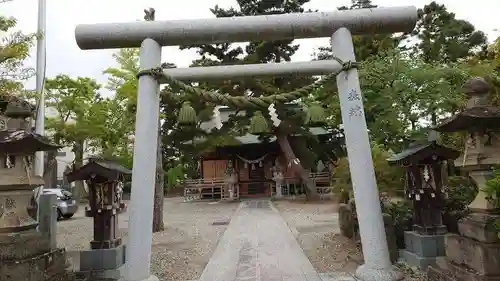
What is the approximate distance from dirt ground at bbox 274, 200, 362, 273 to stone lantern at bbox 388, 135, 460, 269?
43.9 inches

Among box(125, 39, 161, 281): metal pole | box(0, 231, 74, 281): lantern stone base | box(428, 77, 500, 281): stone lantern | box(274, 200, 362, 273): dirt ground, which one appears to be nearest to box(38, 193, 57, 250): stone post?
box(0, 231, 74, 281): lantern stone base

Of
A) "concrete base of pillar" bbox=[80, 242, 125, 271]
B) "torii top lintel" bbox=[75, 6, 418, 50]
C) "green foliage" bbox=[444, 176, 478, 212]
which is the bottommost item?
"concrete base of pillar" bbox=[80, 242, 125, 271]

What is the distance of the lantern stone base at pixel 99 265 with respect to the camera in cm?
622

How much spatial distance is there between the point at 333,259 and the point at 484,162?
149 inches

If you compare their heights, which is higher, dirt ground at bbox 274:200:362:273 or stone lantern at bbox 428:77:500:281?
stone lantern at bbox 428:77:500:281

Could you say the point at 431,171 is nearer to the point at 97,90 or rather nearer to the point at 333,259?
the point at 333,259

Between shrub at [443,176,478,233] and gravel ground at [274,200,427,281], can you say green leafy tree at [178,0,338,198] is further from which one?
shrub at [443,176,478,233]

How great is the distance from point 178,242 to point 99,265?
3355 mm

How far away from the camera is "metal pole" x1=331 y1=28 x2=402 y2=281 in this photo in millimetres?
3951

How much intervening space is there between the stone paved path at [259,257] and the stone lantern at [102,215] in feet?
5.91

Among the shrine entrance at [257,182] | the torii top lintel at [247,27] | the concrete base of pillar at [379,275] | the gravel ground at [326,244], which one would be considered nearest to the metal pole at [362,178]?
the concrete base of pillar at [379,275]

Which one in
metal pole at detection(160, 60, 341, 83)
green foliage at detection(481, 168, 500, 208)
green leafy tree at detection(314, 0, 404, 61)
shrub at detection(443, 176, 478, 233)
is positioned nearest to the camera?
→ green foliage at detection(481, 168, 500, 208)

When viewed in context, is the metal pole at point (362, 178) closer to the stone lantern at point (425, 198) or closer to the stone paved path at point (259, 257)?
the stone paved path at point (259, 257)

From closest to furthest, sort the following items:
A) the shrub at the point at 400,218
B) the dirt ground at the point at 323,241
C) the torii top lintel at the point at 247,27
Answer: the torii top lintel at the point at 247,27, the dirt ground at the point at 323,241, the shrub at the point at 400,218
